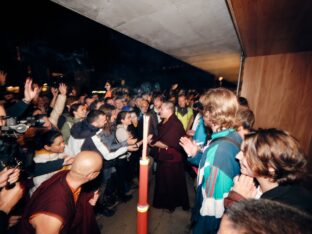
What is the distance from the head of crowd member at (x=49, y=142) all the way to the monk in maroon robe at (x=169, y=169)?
1.87 metres

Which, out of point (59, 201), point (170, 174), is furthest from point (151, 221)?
point (59, 201)

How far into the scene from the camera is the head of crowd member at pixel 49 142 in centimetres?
278

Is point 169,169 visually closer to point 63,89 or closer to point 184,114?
point 184,114

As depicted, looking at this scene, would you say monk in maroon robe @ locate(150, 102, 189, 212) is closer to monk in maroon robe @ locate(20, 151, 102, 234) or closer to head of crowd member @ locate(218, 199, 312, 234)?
monk in maroon robe @ locate(20, 151, 102, 234)

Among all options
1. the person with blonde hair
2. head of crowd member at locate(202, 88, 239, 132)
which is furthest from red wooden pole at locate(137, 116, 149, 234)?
head of crowd member at locate(202, 88, 239, 132)

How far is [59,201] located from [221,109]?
6.45ft

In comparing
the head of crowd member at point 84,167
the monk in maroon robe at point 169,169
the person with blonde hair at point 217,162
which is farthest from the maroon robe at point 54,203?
the monk in maroon robe at point 169,169

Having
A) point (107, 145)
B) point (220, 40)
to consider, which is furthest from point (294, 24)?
point (107, 145)

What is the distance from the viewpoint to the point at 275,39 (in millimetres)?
2557

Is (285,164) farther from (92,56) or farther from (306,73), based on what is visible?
(92,56)

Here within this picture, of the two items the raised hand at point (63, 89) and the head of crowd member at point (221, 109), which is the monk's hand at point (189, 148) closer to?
the head of crowd member at point (221, 109)

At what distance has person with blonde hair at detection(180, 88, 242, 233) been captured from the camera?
180 centimetres

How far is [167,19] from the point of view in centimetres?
298

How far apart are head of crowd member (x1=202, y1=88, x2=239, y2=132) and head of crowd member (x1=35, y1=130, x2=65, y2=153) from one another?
2.38m
